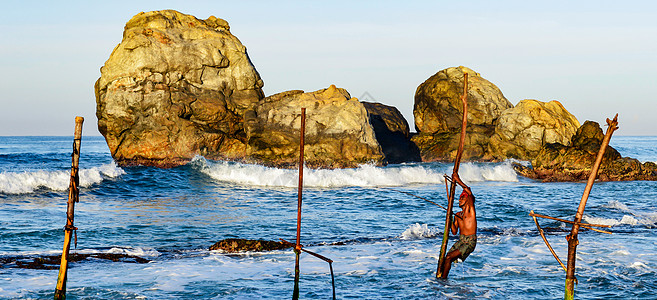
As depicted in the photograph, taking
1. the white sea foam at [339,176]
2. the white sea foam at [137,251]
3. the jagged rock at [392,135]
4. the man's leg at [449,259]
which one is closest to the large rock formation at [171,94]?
the white sea foam at [339,176]

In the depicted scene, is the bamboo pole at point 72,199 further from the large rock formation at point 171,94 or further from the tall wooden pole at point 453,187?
the large rock formation at point 171,94

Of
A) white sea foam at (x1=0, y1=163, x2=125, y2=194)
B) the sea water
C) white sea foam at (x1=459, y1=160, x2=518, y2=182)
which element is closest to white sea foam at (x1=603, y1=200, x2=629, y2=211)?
the sea water

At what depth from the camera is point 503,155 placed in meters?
46.0

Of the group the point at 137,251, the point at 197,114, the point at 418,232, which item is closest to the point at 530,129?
the point at 197,114

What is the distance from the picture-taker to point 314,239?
13.8 meters

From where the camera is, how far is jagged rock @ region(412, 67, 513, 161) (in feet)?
163

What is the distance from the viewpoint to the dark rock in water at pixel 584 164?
97.3 feet

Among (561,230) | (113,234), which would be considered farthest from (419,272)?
(113,234)

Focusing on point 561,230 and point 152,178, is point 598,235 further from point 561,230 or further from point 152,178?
point 152,178

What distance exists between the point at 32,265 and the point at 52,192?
40.5 feet

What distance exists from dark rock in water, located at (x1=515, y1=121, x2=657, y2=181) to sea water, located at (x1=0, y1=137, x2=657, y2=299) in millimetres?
3128

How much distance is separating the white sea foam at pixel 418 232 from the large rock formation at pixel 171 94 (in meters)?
26.6

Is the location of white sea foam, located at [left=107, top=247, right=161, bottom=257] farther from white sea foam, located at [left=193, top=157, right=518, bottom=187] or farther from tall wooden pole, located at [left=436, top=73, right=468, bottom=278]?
white sea foam, located at [left=193, top=157, right=518, bottom=187]

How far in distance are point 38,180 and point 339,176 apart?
1438cm
